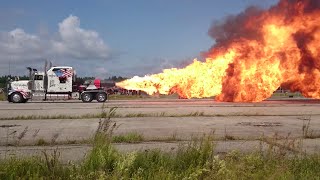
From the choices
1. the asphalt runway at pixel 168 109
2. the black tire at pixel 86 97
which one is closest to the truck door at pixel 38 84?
the black tire at pixel 86 97

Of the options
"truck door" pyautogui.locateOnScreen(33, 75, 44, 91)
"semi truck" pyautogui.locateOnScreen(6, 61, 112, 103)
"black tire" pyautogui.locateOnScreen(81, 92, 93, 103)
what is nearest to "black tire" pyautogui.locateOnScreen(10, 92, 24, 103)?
"semi truck" pyautogui.locateOnScreen(6, 61, 112, 103)

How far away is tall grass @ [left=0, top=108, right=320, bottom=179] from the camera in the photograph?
645 centimetres

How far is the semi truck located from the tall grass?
107 feet

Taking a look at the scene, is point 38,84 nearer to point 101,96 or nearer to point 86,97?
point 86,97

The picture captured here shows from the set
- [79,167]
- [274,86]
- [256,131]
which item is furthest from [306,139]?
[274,86]

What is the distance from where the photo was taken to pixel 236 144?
11.4 meters

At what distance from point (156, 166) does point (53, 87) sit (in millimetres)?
33663

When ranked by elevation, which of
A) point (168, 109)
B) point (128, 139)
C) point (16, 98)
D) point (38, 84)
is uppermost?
point (38, 84)

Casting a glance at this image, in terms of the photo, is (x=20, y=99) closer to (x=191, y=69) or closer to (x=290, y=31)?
(x=191, y=69)

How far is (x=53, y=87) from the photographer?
3925 cm

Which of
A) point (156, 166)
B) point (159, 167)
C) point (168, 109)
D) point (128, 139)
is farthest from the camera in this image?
point (168, 109)

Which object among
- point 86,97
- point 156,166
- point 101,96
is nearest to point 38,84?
point 86,97

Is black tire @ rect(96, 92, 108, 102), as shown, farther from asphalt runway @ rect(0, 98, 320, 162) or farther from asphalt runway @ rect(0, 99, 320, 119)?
asphalt runway @ rect(0, 98, 320, 162)

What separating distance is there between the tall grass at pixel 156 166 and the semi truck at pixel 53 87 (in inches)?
1278
